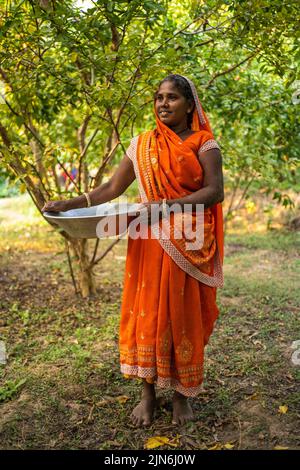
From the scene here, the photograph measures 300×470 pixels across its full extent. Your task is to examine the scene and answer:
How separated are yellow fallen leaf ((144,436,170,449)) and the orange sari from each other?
0.26 metres

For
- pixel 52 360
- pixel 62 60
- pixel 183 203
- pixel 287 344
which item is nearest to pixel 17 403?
pixel 52 360

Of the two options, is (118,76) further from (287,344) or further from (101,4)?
(287,344)

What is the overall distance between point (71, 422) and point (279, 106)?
3196 millimetres

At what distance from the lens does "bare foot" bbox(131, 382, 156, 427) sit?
273cm

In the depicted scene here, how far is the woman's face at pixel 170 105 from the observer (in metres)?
2.50

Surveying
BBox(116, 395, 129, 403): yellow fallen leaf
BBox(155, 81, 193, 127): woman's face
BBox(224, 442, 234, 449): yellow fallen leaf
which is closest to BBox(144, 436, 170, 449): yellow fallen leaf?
BBox(224, 442, 234, 449): yellow fallen leaf

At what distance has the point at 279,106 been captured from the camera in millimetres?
4445

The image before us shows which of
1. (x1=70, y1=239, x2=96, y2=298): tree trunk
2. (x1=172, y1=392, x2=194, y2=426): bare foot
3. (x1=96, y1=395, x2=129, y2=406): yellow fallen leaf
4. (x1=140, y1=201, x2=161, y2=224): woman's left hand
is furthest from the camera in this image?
(x1=70, y1=239, x2=96, y2=298): tree trunk

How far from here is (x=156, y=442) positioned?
8.35 ft

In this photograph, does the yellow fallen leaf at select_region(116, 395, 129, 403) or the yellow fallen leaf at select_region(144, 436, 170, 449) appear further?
the yellow fallen leaf at select_region(116, 395, 129, 403)

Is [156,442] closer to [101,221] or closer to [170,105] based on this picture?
[101,221]

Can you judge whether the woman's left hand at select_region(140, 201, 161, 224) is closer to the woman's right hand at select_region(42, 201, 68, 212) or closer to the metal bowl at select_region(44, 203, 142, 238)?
the metal bowl at select_region(44, 203, 142, 238)

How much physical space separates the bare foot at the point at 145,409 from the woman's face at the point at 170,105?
1448 millimetres

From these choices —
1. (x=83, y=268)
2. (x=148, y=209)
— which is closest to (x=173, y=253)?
(x=148, y=209)
